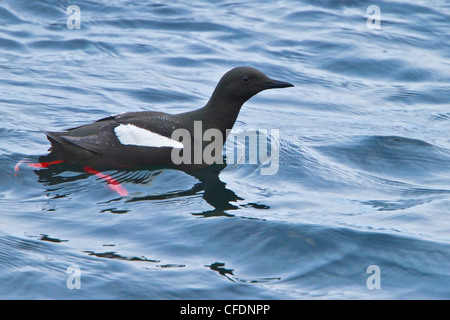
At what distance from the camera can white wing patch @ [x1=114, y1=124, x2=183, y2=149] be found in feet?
21.6

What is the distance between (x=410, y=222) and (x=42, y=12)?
818 cm

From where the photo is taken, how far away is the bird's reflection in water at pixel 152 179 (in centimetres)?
625

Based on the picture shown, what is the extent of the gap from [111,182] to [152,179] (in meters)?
0.36

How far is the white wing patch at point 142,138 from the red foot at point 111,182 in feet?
1.10

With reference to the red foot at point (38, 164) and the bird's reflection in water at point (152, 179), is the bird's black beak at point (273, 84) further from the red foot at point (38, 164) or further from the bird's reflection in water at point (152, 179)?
the red foot at point (38, 164)

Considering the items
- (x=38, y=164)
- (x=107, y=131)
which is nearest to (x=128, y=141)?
(x=107, y=131)

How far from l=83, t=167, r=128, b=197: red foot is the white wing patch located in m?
0.33

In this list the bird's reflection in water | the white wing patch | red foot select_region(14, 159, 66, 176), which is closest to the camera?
the bird's reflection in water

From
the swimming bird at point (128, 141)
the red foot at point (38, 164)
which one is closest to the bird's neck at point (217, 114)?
the swimming bird at point (128, 141)

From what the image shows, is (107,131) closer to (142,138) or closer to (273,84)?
(142,138)

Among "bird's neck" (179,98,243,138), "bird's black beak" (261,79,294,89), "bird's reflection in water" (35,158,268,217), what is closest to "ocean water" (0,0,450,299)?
"bird's reflection in water" (35,158,268,217)

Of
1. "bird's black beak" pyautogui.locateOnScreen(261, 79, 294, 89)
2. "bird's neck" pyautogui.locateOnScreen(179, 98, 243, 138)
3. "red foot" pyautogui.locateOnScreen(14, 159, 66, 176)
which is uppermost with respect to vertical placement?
"bird's black beak" pyautogui.locateOnScreen(261, 79, 294, 89)

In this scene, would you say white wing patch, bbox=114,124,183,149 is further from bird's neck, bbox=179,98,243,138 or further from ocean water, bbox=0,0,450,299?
bird's neck, bbox=179,98,243,138

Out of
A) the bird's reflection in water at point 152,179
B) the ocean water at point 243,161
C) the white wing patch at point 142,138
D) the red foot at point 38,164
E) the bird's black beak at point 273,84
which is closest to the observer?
the ocean water at point 243,161
